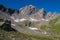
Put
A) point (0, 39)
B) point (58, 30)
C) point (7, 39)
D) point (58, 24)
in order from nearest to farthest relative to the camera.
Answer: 1. point (0, 39)
2. point (7, 39)
3. point (58, 30)
4. point (58, 24)

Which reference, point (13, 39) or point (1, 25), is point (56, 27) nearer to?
point (1, 25)

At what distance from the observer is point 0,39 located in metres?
36.4

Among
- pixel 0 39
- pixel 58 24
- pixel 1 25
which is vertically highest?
pixel 58 24

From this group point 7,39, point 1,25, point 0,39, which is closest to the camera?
point 0,39

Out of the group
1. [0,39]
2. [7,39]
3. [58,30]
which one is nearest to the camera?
[0,39]

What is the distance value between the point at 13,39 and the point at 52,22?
377 ft

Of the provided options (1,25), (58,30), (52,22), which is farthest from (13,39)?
(52,22)

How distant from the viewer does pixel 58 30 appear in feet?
413

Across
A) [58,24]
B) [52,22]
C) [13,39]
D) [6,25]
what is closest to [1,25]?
[6,25]

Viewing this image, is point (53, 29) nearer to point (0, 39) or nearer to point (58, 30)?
point (58, 30)

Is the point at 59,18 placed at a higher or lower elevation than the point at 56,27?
higher

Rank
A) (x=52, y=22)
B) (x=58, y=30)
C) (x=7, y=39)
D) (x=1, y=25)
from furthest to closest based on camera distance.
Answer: (x=52, y=22), (x=58, y=30), (x=1, y=25), (x=7, y=39)

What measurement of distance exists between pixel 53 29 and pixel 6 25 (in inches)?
2531

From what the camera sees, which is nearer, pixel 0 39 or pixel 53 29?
pixel 0 39
